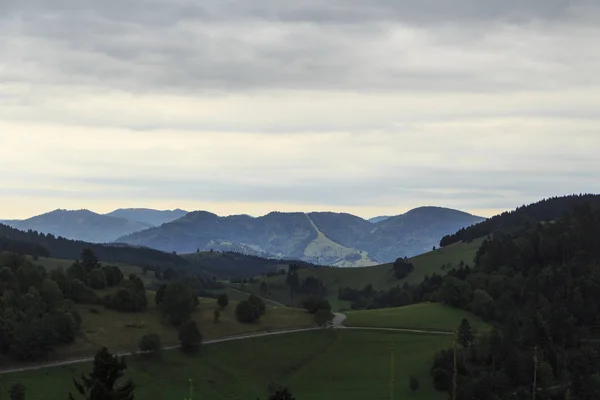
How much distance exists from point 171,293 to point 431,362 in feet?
222

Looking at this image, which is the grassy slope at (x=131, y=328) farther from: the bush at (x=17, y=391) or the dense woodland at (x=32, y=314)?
the bush at (x=17, y=391)

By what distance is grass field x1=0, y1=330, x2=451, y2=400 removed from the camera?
488 ft

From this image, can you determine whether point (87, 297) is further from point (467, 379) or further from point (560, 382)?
point (560, 382)

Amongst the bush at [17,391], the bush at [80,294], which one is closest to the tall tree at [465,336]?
the bush at [80,294]

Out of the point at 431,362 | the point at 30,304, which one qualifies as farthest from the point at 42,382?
the point at 431,362

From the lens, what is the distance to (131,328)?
177 meters

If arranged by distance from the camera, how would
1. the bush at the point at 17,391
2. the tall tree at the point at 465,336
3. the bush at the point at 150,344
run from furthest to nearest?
the tall tree at the point at 465,336 < the bush at the point at 150,344 < the bush at the point at 17,391

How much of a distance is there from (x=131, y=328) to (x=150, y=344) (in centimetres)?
1430

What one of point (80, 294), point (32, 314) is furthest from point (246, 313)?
point (32, 314)

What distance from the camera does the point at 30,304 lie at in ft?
558

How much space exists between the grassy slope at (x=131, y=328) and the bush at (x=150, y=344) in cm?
354

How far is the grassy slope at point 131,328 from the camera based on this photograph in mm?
164000

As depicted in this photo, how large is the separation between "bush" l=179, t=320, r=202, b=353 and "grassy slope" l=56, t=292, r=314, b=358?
15.6 ft

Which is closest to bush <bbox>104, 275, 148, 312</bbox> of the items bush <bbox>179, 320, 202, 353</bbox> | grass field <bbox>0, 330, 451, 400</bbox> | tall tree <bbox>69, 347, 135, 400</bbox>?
bush <bbox>179, 320, 202, 353</bbox>
